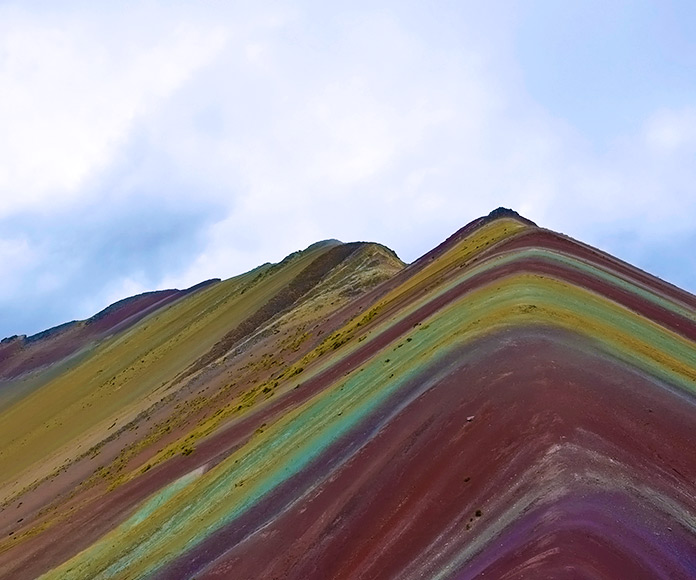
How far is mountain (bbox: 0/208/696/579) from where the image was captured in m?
19.2

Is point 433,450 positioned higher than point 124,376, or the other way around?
point 124,376

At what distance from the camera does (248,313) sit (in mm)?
88375

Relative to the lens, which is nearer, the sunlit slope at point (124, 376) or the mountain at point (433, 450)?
the mountain at point (433, 450)

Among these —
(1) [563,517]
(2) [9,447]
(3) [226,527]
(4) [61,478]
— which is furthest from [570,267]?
(2) [9,447]

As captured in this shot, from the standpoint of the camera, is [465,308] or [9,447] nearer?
[465,308]

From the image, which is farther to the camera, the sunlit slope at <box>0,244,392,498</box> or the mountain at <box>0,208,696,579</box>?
the sunlit slope at <box>0,244,392,498</box>

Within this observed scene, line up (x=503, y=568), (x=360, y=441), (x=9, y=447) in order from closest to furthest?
(x=503, y=568), (x=360, y=441), (x=9, y=447)

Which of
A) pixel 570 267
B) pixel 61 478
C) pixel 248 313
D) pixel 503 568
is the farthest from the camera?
pixel 248 313

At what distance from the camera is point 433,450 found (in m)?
24.2

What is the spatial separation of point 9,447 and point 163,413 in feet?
124

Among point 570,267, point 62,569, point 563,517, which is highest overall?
point 570,267

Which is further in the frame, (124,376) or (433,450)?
(124,376)

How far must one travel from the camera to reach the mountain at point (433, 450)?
1925 centimetres

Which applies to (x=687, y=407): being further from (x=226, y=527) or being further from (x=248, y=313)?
(x=248, y=313)
